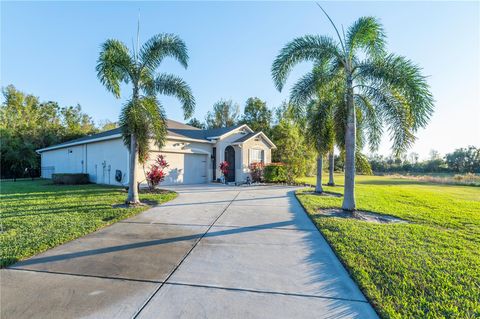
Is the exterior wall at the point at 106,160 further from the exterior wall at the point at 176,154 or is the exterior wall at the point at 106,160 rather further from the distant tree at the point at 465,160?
the distant tree at the point at 465,160

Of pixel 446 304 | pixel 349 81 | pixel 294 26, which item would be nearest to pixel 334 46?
pixel 349 81

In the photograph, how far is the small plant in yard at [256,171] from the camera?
18203 millimetres

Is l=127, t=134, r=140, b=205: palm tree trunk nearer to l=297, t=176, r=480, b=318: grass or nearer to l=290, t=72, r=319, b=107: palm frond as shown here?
l=290, t=72, r=319, b=107: palm frond

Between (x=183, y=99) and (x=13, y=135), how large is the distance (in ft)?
94.2

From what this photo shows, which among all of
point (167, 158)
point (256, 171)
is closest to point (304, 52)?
point (167, 158)

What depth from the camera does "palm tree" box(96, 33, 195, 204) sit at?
827 centimetres

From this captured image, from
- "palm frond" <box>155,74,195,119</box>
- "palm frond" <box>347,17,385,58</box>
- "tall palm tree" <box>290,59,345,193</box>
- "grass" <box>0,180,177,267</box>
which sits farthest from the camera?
"palm frond" <box>155,74,195,119</box>

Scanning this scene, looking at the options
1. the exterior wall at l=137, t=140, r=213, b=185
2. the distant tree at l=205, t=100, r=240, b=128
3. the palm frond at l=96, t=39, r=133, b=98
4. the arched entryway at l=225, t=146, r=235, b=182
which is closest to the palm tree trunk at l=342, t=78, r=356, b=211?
the palm frond at l=96, t=39, r=133, b=98

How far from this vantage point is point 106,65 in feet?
26.8

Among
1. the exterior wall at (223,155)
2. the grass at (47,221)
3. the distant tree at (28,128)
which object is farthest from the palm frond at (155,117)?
the distant tree at (28,128)

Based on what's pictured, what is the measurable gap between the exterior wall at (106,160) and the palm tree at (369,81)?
10349 mm

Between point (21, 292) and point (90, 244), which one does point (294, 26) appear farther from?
point (21, 292)

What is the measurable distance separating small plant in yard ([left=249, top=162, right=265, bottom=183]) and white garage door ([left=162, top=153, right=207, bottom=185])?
3694 mm

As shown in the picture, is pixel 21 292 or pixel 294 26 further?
pixel 294 26
